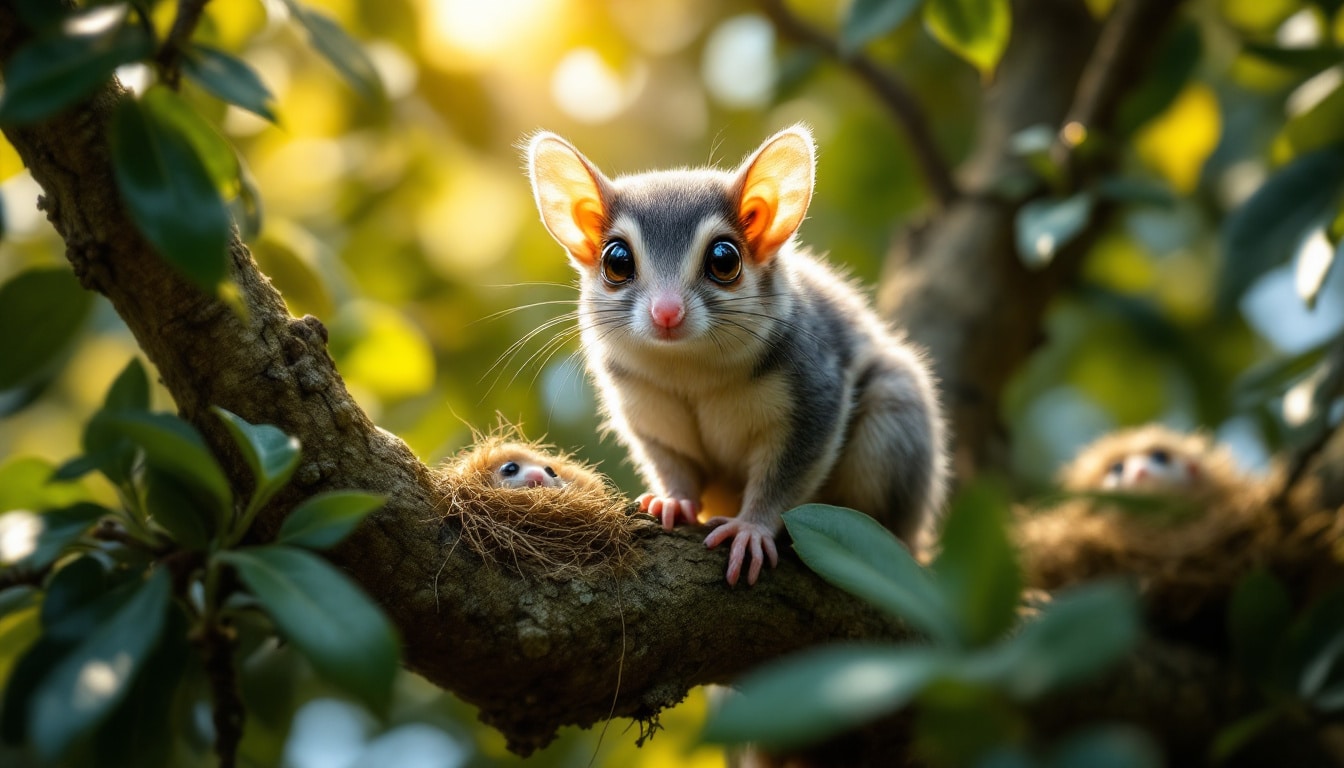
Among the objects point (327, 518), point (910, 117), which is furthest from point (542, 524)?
point (910, 117)

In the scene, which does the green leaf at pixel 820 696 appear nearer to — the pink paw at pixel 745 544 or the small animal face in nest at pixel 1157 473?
the pink paw at pixel 745 544

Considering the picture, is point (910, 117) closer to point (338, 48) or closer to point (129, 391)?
point (338, 48)

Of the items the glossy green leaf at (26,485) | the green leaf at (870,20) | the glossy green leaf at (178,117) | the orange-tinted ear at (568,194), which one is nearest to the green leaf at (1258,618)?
the green leaf at (870,20)

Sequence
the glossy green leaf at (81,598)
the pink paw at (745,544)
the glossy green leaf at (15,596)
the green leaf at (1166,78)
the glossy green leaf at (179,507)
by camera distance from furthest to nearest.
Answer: the green leaf at (1166,78) < the pink paw at (745,544) < the glossy green leaf at (15,596) < the glossy green leaf at (179,507) < the glossy green leaf at (81,598)

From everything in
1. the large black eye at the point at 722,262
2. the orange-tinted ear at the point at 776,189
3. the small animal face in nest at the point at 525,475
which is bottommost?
the small animal face in nest at the point at 525,475

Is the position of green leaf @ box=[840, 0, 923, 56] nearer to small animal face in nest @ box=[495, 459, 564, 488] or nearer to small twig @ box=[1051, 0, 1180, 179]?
small twig @ box=[1051, 0, 1180, 179]
